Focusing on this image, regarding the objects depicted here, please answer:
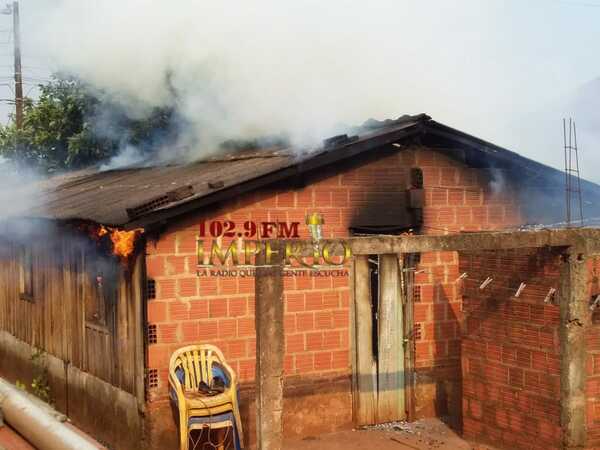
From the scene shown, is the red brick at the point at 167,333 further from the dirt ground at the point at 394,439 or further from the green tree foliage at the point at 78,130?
the green tree foliage at the point at 78,130

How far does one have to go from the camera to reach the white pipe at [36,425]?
8152 millimetres

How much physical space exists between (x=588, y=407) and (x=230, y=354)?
4.36 m

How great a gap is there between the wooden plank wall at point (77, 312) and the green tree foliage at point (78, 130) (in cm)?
739

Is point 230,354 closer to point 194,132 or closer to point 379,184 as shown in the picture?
point 379,184

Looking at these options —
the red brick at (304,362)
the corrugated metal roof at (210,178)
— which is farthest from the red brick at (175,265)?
the red brick at (304,362)

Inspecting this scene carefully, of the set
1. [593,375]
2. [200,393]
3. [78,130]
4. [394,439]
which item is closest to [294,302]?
[200,393]

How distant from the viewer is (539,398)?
8.88 m

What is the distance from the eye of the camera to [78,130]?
83.8 feet

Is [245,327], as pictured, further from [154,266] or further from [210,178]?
[210,178]

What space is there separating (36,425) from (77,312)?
2.85 m

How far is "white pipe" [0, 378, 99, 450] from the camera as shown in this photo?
8152mm

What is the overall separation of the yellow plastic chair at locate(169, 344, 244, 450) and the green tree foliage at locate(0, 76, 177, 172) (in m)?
12.5

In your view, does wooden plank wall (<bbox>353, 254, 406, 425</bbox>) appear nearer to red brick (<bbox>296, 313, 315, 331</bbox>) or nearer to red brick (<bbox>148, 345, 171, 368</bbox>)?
red brick (<bbox>296, 313, 315, 331</bbox>)

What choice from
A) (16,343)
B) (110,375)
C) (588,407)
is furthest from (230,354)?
(16,343)
